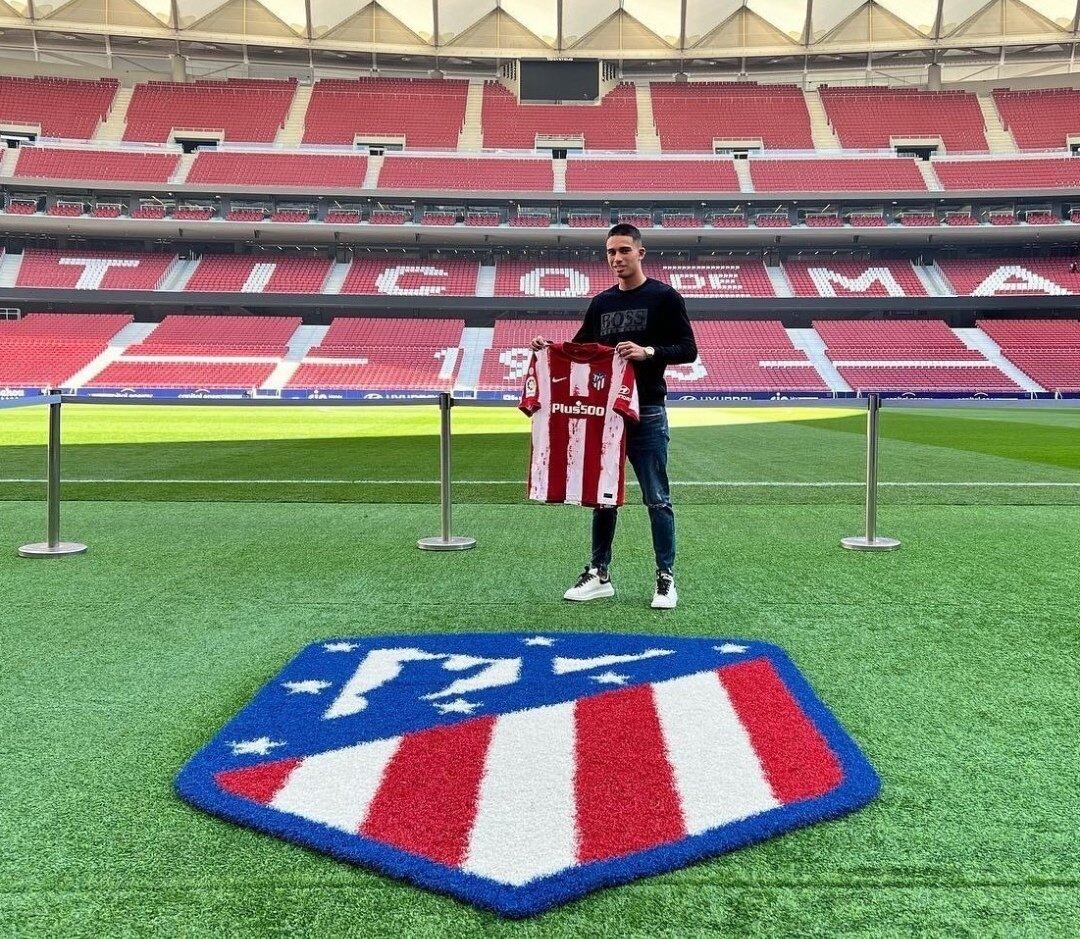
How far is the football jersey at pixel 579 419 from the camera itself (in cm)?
443

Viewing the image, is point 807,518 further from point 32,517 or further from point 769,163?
point 769,163

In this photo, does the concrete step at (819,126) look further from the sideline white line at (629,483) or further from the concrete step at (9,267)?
the sideline white line at (629,483)

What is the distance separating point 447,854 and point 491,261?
4209 cm

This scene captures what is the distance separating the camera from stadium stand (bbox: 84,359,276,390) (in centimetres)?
3334

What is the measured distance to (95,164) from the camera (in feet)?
132

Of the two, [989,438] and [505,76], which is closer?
[989,438]

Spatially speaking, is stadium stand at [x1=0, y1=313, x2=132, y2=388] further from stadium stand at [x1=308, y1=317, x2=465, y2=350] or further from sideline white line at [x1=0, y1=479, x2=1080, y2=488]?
sideline white line at [x1=0, y1=479, x2=1080, y2=488]

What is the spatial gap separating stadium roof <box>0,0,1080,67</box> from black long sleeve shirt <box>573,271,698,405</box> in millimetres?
42505

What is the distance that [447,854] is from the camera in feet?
6.59

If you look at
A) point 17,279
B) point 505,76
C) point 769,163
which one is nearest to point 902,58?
point 769,163

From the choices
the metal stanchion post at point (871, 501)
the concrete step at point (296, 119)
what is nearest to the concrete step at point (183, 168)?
the concrete step at point (296, 119)

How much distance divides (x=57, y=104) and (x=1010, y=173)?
4403 centimetres

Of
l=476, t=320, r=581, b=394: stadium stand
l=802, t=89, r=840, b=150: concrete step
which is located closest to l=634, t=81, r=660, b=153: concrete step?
l=802, t=89, r=840, b=150: concrete step

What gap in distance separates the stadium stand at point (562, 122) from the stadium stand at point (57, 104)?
18.5 metres
